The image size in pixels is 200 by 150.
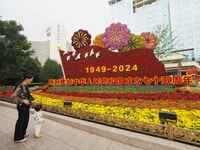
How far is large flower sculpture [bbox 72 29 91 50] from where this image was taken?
13016 mm

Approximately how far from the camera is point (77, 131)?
18.6 ft

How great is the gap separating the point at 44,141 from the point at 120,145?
59.4 inches

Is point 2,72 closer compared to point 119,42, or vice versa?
point 2,72

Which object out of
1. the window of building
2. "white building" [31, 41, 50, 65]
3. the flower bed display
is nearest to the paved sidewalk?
the flower bed display

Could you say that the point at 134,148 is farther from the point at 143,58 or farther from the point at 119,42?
the point at 119,42

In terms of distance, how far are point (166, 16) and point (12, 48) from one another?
47.5 meters

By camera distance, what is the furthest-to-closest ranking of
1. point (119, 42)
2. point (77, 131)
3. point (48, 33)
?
point (48, 33)
point (119, 42)
point (77, 131)

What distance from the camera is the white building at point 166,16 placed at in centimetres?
5162

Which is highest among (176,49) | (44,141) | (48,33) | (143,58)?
(48,33)

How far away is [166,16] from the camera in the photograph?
5744cm

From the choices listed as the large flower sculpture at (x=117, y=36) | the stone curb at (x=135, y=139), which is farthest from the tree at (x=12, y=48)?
the stone curb at (x=135, y=139)

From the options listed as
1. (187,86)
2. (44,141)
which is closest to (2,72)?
(187,86)

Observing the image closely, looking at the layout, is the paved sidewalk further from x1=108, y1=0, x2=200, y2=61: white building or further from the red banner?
x1=108, y1=0, x2=200, y2=61: white building

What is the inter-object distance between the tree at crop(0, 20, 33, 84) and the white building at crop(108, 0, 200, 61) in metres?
39.9
